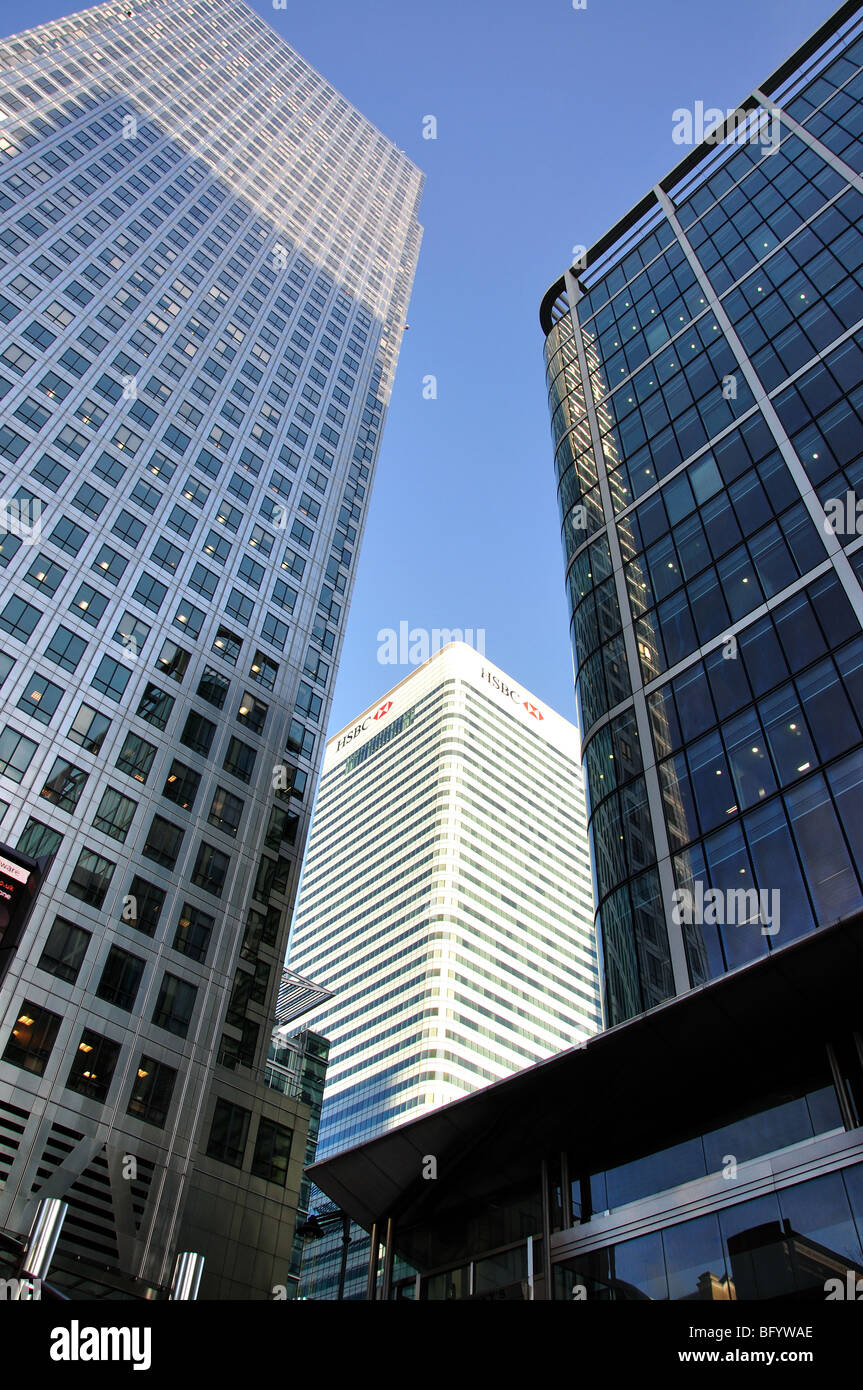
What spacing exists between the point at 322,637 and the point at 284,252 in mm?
43945

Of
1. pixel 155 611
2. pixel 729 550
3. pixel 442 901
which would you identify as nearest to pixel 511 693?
pixel 442 901

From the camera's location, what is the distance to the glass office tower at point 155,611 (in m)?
36.1

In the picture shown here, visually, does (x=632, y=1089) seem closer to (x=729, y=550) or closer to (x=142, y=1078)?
(x=142, y=1078)

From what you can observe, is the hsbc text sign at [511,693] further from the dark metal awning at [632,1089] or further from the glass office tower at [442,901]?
the dark metal awning at [632,1089]

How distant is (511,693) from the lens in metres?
188

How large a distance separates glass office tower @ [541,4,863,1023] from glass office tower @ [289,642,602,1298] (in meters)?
85.9

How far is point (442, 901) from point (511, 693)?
5700cm

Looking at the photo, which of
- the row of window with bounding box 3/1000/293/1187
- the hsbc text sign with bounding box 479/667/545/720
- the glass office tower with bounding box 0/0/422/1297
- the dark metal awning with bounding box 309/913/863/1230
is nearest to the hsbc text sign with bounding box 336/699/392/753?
the hsbc text sign with bounding box 479/667/545/720

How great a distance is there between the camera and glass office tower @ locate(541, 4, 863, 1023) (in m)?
31.5

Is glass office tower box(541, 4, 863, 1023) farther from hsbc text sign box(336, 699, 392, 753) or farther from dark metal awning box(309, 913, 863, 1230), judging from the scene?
hsbc text sign box(336, 699, 392, 753)

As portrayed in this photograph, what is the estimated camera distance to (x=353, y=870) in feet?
547

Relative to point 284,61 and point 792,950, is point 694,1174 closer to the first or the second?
point 792,950

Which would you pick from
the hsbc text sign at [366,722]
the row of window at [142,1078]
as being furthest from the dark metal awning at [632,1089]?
the hsbc text sign at [366,722]

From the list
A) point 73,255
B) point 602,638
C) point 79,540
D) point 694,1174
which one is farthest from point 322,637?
point 694,1174
